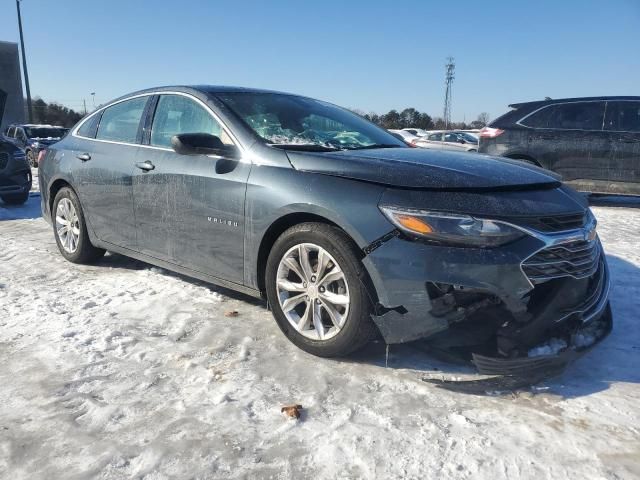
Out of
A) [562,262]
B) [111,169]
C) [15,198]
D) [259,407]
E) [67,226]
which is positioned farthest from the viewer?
[15,198]

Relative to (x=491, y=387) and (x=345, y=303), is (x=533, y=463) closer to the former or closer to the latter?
(x=491, y=387)

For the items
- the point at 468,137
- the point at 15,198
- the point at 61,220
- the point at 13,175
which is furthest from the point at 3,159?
the point at 468,137

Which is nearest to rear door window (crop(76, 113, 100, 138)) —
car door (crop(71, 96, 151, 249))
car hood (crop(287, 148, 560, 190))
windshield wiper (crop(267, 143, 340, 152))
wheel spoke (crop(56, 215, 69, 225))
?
car door (crop(71, 96, 151, 249))

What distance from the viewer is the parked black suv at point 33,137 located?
1666 centimetres

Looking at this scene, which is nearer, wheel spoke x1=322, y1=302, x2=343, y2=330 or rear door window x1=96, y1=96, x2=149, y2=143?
wheel spoke x1=322, y1=302, x2=343, y2=330

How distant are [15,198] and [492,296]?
8671 mm

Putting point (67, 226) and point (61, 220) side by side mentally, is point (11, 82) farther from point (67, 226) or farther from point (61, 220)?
point (67, 226)

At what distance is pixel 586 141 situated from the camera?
27.8ft

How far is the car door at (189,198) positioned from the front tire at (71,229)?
3.29 ft

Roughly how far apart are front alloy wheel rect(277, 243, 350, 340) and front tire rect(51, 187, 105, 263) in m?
2.55

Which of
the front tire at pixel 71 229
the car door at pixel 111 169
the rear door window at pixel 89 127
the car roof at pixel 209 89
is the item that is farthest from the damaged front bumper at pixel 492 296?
the rear door window at pixel 89 127

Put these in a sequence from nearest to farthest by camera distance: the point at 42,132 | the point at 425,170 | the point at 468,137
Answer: the point at 425,170 → the point at 42,132 → the point at 468,137

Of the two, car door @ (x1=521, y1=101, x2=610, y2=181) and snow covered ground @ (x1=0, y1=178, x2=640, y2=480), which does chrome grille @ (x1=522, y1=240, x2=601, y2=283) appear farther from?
car door @ (x1=521, y1=101, x2=610, y2=181)

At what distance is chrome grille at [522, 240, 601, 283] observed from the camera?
2635 millimetres
